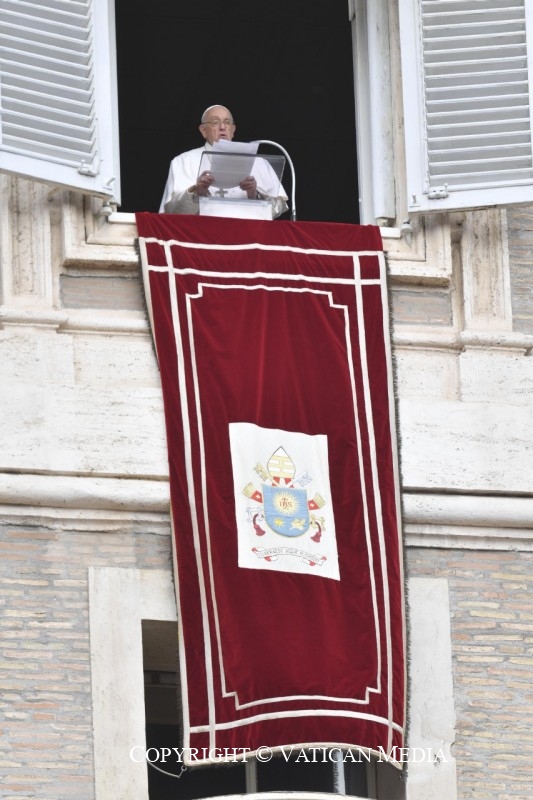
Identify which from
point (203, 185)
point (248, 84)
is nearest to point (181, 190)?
point (203, 185)

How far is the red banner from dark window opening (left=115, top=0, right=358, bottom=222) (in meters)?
3.11

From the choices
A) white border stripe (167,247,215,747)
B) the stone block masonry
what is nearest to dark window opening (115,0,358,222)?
white border stripe (167,247,215,747)

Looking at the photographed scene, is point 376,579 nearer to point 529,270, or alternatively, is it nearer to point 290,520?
point 290,520

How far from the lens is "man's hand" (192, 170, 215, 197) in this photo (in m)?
15.6

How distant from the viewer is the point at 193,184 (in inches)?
622

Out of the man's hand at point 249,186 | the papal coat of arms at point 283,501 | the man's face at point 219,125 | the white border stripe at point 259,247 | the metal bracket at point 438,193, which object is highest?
the man's face at point 219,125

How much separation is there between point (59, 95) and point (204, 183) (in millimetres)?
835

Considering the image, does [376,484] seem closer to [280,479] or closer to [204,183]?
[280,479]

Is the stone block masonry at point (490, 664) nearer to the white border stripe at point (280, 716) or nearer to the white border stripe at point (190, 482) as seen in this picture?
the white border stripe at point (280, 716)

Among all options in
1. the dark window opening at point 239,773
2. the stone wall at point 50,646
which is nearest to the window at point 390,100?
the stone wall at point 50,646

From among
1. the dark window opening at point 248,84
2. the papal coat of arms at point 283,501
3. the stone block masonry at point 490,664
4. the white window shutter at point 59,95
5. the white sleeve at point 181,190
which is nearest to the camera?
the stone block masonry at point 490,664

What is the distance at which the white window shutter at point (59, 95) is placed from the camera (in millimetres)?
15156

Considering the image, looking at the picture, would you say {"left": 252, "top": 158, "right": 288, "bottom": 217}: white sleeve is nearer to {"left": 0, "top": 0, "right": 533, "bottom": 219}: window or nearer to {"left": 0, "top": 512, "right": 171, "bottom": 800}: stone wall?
{"left": 0, "top": 0, "right": 533, "bottom": 219}: window

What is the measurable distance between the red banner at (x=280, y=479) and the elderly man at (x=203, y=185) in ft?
1.00
